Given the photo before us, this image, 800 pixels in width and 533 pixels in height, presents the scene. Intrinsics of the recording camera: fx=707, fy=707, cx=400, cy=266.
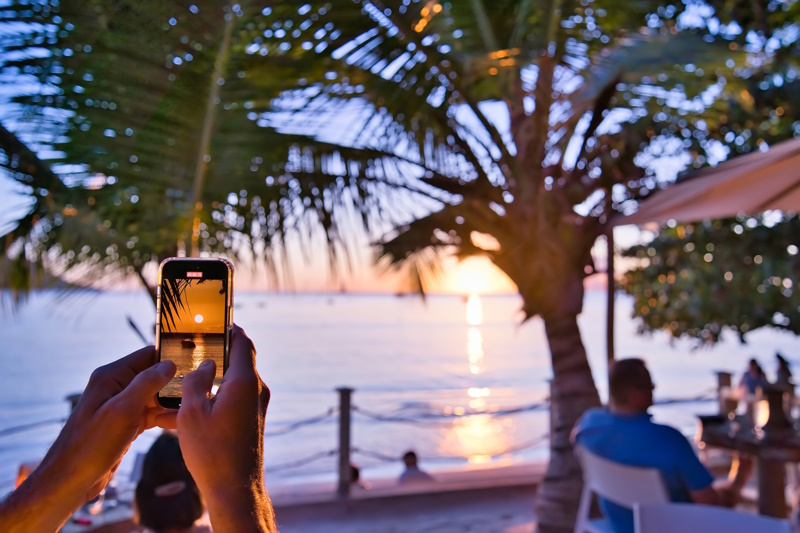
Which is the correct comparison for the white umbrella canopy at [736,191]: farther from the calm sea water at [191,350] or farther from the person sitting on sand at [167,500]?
the calm sea water at [191,350]

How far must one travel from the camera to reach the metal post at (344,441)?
5867 mm

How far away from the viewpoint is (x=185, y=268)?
961 mm

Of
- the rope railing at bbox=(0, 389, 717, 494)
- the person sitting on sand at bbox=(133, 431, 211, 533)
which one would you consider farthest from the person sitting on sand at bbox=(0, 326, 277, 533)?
the rope railing at bbox=(0, 389, 717, 494)

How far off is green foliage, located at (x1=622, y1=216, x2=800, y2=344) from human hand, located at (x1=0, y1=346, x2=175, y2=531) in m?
7.93

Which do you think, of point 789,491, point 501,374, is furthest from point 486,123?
point 501,374

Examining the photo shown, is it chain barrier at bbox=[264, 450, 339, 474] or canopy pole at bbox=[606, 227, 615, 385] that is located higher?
canopy pole at bbox=[606, 227, 615, 385]

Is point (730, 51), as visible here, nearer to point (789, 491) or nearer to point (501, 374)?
point (789, 491)

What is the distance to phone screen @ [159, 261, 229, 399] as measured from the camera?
894 mm

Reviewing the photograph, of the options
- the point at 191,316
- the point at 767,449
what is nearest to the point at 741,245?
the point at 767,449

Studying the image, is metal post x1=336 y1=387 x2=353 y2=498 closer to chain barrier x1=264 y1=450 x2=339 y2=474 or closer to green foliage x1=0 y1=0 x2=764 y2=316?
chain barrier x1=264 y1=450 x2=339 y2=474

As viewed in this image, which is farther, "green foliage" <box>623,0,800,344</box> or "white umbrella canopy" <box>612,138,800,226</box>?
"green foliage" <box>623,0,800,344</box>

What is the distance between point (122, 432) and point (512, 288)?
14.5ft

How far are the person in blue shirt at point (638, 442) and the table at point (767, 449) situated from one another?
4.15 ft

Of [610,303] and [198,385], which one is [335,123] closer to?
[610,303]
